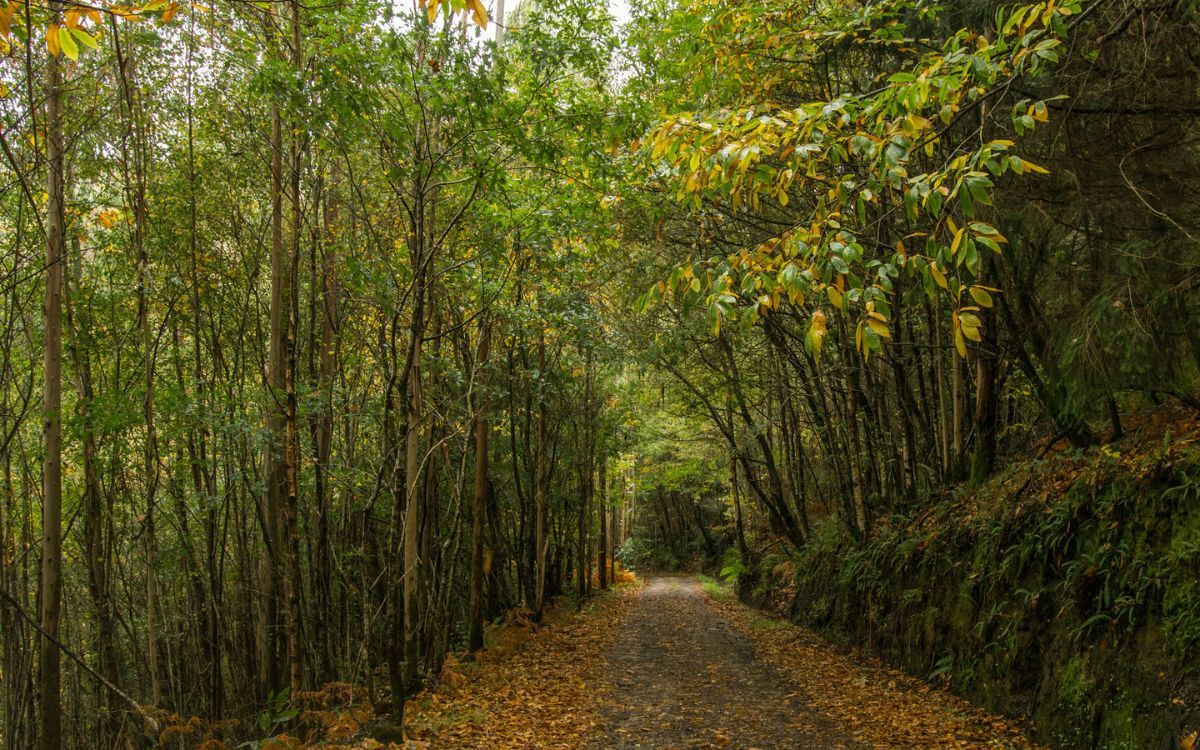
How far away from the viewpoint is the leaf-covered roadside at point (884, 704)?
6.09 meters

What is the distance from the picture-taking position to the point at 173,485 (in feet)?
34.8

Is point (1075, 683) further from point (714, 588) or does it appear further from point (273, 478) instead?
point (714, 588)

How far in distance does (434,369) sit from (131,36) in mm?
5405

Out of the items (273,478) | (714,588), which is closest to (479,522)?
(273,478)

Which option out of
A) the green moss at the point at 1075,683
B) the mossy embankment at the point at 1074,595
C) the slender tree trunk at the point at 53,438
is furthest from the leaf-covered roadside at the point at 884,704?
the slender tree trunk at the point at 53,438

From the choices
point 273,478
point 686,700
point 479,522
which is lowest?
point 686,700

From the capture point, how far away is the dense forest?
352 cm

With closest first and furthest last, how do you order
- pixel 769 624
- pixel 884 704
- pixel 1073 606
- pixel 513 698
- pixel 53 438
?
1. pixel 1073 606
2. pixel 53 438
3. pixel 884 704
4. pixel 513 698
5. pixel 769 624

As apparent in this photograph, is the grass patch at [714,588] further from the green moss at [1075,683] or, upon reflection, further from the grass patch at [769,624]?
the green moss at [1075,683]

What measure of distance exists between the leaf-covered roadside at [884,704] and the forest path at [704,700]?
0.83 feet

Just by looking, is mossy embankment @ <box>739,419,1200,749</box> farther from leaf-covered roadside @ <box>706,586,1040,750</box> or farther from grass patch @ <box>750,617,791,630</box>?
grass patch @ <box>750,617,791,630</box>

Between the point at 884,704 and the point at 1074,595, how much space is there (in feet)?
8.39

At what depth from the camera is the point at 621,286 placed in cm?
1420

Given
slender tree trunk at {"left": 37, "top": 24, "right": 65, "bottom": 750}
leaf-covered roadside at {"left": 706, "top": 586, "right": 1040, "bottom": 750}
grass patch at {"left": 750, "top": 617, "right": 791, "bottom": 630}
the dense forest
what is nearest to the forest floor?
leaf-covered roadside at {"left": 706, "top": 586, "right": 1040, "bottom": 750}
